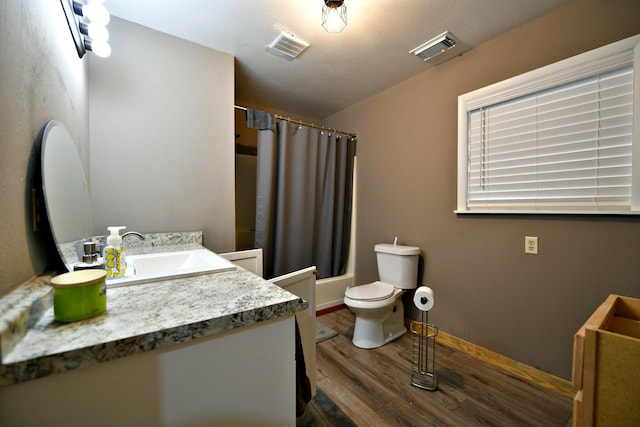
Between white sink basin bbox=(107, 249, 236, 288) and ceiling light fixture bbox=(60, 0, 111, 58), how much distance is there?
1012mm

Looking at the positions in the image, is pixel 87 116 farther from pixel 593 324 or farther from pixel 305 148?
pixel 593 324

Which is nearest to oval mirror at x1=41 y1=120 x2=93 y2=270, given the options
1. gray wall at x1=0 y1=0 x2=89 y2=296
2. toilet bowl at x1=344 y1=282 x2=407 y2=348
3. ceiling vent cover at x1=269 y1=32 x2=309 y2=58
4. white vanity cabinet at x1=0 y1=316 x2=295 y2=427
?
gray wall at x1=0 y1=0 x2=89 y2=296

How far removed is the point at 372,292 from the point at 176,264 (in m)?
1.41

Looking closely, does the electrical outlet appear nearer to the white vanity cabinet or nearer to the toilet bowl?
the toilet bowl

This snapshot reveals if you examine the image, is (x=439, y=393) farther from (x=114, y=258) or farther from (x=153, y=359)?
(x=114, y=258)

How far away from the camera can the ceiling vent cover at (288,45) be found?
164 centimetres

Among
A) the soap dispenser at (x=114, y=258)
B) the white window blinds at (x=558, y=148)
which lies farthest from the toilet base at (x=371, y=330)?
the soap dispenser at (x=114, y=258)

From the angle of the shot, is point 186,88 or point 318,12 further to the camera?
point 186,88

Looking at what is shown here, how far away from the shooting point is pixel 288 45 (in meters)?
1.72

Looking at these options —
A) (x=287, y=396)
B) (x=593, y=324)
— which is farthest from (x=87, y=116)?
(x=593, y=324)

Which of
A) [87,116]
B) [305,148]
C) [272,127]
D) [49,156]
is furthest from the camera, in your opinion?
[305,148]

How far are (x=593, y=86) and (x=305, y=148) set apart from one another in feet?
6.66

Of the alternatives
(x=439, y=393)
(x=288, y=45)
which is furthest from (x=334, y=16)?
(x=439, y=393)

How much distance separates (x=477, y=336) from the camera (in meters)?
1.78
